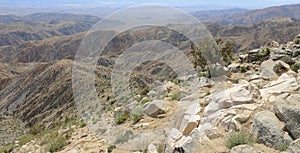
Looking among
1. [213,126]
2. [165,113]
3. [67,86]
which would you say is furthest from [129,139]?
[67,86]

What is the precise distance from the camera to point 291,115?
21.9 feet

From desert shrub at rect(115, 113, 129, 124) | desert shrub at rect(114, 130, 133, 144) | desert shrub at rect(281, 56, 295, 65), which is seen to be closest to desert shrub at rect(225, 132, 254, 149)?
desert shrub at rect(114, 130, 133, 144)

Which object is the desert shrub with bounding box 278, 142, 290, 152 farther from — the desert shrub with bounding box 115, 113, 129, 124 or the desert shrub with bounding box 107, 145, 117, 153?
the desert shrub with bounding box 115, 113, 129, 124

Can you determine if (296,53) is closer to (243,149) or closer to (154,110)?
(154,110)

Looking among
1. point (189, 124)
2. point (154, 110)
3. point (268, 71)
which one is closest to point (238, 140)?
point (189, 124)

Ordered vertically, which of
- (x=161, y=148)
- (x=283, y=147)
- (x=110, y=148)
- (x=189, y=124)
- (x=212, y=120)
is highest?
(x=283, y=147)

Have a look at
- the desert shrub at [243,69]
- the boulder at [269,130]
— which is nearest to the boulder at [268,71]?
the desert shrub at [243,69]

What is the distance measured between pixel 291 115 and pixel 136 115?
702 cm

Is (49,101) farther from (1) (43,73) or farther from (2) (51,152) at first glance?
(2) (51,152)

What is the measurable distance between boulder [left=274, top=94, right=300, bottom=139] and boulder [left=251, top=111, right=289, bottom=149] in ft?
0.59

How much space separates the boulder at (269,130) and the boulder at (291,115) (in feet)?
0.59

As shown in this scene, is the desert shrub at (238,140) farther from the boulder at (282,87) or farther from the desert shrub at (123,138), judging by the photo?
the desert shrub at (123,138)

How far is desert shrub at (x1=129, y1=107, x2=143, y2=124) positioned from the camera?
1248 centimetres

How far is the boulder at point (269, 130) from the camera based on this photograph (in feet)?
21.2
